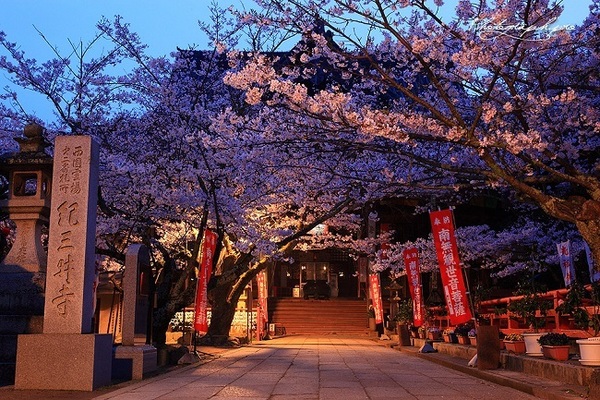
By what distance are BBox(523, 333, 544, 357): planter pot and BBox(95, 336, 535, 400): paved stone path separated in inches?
54.0

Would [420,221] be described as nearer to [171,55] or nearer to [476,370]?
[171,55]

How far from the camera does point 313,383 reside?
444 inches

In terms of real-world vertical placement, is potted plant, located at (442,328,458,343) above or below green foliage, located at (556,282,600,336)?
below

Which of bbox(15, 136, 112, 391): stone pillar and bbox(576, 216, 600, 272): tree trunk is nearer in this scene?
bbox(576, 216, 600, 272): tree trunk

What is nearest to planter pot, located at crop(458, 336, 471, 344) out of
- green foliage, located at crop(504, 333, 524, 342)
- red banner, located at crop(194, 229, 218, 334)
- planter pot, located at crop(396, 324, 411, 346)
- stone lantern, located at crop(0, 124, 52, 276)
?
green foliage, located at crop(504, 333, 524, 342)

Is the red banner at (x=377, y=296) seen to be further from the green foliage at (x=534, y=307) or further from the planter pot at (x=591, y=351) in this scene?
the planter pot at (x=591, y=351)

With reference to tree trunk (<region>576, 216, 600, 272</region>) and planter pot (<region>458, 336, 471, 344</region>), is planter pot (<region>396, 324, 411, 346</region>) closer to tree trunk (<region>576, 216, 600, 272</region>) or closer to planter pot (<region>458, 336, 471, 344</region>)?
planter pot (<region>458, 336, 471, 344</region>)

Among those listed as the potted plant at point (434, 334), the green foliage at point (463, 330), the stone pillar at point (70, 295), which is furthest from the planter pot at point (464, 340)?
the stone pillar at point (70, 295)

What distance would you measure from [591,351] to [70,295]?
8.18 meters

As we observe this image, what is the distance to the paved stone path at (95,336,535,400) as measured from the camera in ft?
31.3

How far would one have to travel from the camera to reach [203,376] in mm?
12680

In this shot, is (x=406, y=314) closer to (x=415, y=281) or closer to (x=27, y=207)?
(x=415, y=281)

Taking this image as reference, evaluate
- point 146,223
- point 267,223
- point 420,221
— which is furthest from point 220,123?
point 420,221

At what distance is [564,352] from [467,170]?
4.28 meters
